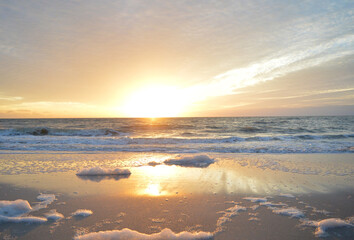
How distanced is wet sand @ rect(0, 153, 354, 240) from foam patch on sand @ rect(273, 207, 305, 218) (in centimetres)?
7

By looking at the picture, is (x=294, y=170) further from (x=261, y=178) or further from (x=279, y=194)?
(x=279, y=194)

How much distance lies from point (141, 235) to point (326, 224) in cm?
297

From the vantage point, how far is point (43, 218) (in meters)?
3.43

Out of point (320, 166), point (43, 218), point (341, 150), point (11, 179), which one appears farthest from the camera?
point (341, 150)

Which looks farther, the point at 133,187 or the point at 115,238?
the point at 133,187

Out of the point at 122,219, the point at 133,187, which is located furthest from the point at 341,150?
the point at 122,219

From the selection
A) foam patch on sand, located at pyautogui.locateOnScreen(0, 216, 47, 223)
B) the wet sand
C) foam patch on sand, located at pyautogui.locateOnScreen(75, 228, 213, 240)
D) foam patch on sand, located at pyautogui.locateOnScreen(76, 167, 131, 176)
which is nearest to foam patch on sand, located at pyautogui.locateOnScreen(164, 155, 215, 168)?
the wet sand

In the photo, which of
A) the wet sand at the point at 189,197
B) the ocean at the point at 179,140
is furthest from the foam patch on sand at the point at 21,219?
the ocean at the point at 179,140

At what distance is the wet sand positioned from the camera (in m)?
3.15

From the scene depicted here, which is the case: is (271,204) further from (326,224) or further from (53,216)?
(53,216)

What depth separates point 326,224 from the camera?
3.24 meters

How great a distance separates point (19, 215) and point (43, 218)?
0.50 metres

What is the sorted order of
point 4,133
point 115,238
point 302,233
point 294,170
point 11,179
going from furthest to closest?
point 4,133 < point 294,170 < point 11,179 < point 302,233 < point 115,238

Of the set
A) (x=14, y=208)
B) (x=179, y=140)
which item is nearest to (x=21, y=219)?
(x=14, y=208)
